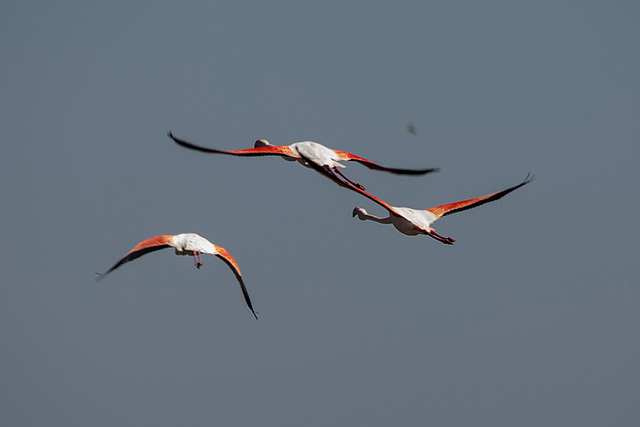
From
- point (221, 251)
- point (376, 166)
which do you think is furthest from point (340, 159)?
point (221, 251)

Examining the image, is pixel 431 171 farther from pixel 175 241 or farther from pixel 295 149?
pixel 175 241

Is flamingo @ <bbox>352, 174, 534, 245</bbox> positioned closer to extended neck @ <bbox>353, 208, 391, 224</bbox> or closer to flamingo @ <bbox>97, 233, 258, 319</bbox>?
extended neck @ <bbox>353, 208, 391, 224</bbox>

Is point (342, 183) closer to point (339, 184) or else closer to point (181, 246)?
point (339, 184)

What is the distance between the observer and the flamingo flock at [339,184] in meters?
27.2

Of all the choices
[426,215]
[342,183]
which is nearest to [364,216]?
[426,215]

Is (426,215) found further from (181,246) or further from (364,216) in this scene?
(181,246)

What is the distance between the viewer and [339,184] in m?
25.2

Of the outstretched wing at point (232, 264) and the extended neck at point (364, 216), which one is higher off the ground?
the extended neck at point (364, 216)

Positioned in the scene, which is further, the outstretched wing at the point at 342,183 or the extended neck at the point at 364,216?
the extended neck at the point at 364,216

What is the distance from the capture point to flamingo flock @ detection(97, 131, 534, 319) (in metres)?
27.2

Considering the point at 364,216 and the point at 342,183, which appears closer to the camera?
the point at 342,183

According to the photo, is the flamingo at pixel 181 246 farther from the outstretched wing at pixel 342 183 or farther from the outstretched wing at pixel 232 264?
the outstretched wing at pixel 342 183

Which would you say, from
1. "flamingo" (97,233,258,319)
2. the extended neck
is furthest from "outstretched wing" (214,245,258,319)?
the extended neck

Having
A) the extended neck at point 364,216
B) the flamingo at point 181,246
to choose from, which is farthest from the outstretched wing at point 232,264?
the extended neck at point 364,216
